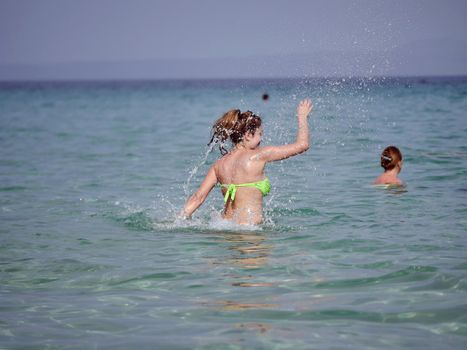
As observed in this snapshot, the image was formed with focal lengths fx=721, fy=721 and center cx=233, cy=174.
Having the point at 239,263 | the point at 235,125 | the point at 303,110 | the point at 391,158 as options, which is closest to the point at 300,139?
the point at 303,110

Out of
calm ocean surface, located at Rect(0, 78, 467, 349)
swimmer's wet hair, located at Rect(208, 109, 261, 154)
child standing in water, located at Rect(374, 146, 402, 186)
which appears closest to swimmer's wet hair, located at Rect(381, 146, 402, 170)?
child standing in water, located at Rect(374, 146, 402, 186)

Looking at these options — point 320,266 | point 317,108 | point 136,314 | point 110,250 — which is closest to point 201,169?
point 110,250

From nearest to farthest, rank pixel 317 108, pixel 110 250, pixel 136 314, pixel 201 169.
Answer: pixel 136 314, pixel 110 250, pixel 201 169, pixel 317 108

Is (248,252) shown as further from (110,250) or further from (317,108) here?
(317,108)

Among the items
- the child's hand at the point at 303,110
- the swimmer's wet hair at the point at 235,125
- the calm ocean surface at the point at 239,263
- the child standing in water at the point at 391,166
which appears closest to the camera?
the calm ocean surface at the point at 239,263

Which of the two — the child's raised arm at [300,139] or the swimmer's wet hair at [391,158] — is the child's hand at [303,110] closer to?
the child's raised arm at [300,139]

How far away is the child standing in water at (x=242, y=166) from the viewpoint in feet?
26.1

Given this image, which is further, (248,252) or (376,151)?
(376,151)

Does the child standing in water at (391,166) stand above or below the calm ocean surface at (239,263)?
above

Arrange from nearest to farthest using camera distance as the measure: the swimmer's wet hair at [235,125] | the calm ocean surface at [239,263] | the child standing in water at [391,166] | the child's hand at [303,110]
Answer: the calm ocean surface at [239,263] → the child's hand at [303,110] → the swimmer's wet hair at [235,125] → the child standing in water at [391,166]

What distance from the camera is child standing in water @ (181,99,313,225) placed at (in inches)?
313

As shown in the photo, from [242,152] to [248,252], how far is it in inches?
54.0

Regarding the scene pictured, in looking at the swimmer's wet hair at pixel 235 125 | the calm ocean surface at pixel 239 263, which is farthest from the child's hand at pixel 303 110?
the calm ocean surface at pixel 239 263

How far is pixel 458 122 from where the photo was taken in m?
24.1
